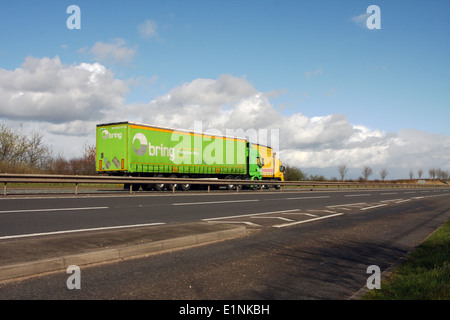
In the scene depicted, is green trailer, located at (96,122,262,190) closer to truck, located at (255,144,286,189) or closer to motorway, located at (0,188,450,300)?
truck, located at (255,144,286,189)

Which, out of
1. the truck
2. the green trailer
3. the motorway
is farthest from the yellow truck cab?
the motorway

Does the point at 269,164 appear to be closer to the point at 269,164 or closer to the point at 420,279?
the point at 269,164

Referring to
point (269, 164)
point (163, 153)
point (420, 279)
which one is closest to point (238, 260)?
point (420, 279)

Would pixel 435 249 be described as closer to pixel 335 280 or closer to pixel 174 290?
pixel 335 280

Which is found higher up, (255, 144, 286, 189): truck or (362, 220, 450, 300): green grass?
(255, 144, 286, 189): truck

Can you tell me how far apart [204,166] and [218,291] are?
78.9ft

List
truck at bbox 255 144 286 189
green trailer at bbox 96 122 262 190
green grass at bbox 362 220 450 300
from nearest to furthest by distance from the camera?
green grass at bbox 362 220 450 300 → green trailer at bbox 96 122 262 190 → truck at bbox 255 144 286 189

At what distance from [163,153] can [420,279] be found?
70.1 ft

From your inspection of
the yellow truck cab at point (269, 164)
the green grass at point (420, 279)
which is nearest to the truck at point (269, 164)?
the yellow truck cab at point (269, 164)

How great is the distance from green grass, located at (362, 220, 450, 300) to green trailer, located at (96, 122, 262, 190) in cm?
1893

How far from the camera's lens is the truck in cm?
3538

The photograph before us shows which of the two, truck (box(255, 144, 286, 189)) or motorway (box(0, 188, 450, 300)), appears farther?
truck (box(255, 144, 286, 189))
